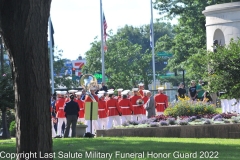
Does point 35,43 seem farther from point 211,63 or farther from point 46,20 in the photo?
point 211,63

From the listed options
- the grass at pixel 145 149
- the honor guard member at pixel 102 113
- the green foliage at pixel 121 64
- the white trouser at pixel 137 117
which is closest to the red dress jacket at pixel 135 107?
the white trouser at pixel 137 117

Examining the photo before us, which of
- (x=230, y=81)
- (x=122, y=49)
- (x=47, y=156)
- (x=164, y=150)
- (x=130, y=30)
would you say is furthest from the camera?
(x=130, y=30)

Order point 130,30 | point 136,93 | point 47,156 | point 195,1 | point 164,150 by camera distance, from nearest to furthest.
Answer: point 47,156
point 164,150
point 136,93
point 195,1
point 130,30

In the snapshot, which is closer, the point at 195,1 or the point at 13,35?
the point at 13,35

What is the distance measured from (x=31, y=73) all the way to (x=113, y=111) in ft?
68.1

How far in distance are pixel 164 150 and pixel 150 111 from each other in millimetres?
11664

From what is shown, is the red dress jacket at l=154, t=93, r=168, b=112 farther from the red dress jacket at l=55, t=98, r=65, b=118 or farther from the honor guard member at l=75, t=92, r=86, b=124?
the red dress jacket at l=55, t=98, r=65, b=118

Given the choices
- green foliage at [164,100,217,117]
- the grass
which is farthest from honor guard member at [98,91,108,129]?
the grass

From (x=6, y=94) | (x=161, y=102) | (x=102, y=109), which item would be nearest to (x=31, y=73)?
(x=6, y=94)

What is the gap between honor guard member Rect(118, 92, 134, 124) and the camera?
102 ft

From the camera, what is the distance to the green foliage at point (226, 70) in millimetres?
19859

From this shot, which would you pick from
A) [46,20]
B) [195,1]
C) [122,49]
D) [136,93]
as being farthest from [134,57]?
[46,20]

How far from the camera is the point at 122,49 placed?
73.2 metres

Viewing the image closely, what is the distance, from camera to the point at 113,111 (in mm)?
31062
